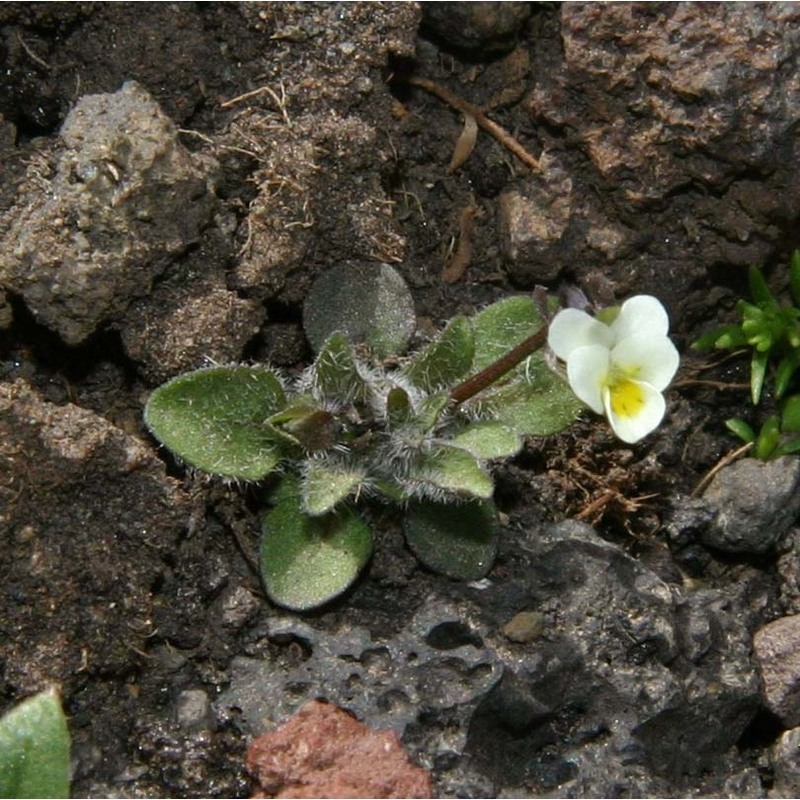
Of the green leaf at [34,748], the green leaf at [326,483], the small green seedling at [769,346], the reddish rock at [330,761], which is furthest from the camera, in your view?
the small green seedling at [769,346]

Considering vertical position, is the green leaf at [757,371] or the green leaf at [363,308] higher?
the green leaf at [363,308]

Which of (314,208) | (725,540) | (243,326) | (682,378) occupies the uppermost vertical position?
(314,208)

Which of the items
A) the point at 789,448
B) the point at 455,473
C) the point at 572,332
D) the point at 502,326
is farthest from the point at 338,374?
the point at 789,448

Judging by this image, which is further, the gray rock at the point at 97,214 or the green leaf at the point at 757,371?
the green leaf at the point at 757,371

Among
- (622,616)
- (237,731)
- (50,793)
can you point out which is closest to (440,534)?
(622,616)

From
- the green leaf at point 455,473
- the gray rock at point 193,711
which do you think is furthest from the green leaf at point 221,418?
the gray rock at point 193,711

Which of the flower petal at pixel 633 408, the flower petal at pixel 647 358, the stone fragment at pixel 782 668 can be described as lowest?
the stone fragment at pixel 782 668

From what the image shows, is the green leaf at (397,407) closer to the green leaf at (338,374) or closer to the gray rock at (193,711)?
the green leaf at (338,374)

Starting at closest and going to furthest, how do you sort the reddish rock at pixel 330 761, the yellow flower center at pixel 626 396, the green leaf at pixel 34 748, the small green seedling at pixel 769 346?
the green leaf at pixel 34 748 < the reddish rock at pixel 330 761 < the yellow flower center at pixel 626 396 < the small green seedling at pixel 769 346

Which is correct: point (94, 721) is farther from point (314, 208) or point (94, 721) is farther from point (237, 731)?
point (314, 208)
